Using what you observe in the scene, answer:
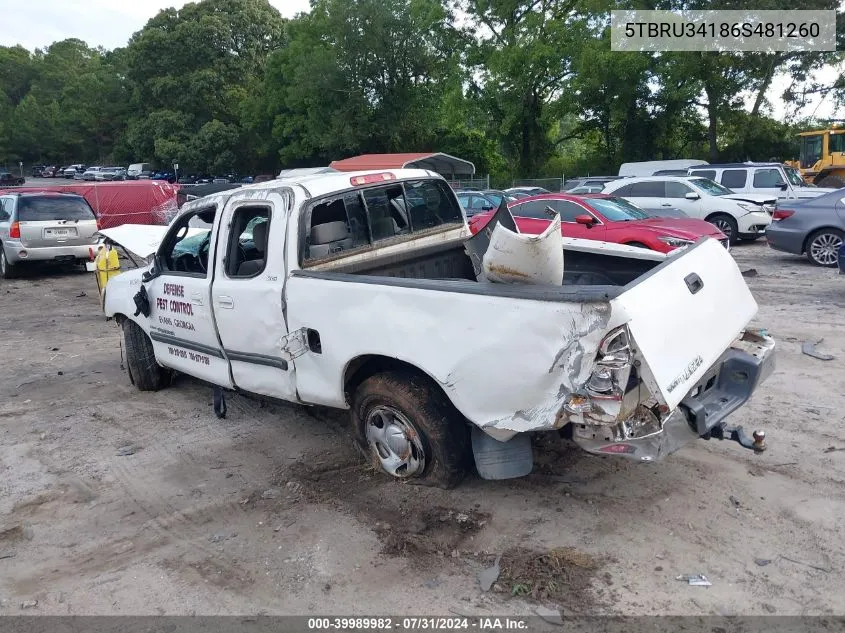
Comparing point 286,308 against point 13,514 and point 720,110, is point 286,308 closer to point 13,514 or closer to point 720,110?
point 13,514

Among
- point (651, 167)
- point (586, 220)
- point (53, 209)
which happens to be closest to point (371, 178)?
point (586, 220)

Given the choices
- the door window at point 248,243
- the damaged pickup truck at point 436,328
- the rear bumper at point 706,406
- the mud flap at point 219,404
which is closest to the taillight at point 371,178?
the damaged pickup truck at point 436,328

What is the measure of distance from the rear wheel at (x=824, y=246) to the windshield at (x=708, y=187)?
4052 millimetres

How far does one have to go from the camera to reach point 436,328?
364cm

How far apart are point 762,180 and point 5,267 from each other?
1832cm

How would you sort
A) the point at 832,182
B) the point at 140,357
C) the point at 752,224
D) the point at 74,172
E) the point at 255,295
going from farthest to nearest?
the point at 74,172
the point at 832,182
the point at 752,224
the point at 140,357
the point at 255,295

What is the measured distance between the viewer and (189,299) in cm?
529

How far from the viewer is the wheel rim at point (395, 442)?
13.5ft

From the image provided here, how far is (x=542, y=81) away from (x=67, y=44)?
96.6 meters

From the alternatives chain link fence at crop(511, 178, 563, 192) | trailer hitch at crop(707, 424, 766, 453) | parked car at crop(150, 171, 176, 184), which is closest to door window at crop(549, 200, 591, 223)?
→ trailer hitch at crop(707, 424, 766, 453)

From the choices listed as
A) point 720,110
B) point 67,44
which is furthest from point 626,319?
point 67,44

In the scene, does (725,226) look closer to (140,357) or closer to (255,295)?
(140,357)

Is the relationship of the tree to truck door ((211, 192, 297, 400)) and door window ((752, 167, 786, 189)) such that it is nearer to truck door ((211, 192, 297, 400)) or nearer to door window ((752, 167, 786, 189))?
door window ((752, 167, 786, 189))

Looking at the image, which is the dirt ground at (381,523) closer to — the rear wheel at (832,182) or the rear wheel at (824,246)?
the rear wheel at (824,246)
